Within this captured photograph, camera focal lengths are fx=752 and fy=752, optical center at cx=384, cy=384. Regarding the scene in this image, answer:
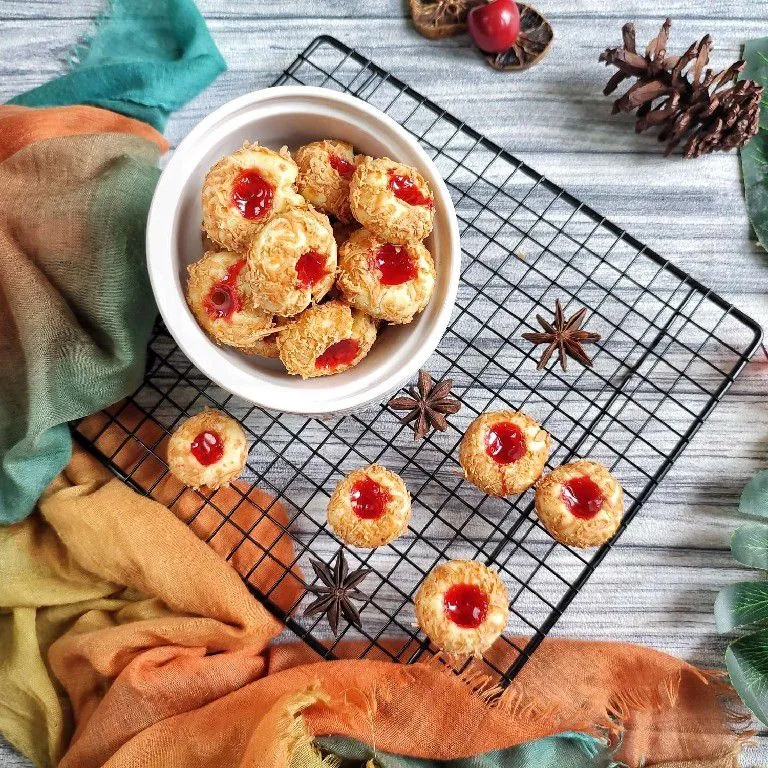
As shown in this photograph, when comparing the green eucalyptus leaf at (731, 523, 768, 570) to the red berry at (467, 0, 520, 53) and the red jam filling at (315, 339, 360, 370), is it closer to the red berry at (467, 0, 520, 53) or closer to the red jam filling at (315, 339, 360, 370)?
the red jam filling at (315, 339, 360, 370)

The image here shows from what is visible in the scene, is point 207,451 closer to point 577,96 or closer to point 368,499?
point 368,499

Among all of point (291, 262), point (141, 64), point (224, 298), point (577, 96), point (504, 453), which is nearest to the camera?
point (291, 262)

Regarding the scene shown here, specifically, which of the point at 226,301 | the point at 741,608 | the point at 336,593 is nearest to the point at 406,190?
the point at 226,301

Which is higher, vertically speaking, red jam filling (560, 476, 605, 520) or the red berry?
the red berry

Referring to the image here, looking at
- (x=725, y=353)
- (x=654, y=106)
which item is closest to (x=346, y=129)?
(x=654, y=106)

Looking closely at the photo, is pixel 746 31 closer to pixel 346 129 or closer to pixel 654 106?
pixel 654 106

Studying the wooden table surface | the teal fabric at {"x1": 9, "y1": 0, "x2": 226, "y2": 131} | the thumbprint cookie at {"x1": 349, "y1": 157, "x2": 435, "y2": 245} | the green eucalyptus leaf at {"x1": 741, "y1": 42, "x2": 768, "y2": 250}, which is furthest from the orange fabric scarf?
the green eucalyptus leaf at {"x1": 741, "y1": 42, "x2": 768, "y2": 250}

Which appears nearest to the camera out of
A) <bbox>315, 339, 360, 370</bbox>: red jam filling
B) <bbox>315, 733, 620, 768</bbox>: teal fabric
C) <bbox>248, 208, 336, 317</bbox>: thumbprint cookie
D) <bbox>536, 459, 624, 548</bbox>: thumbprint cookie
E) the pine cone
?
<bbox>248, 208, 336, 317</bbox>: thumbprint cookie
